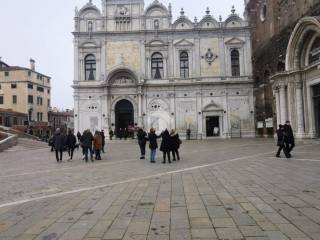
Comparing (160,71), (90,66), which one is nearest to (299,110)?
(160,71)

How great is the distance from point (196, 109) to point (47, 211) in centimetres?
3410

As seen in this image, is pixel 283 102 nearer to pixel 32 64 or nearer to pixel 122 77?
pixel 122 77

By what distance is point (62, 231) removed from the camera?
17.4 ft

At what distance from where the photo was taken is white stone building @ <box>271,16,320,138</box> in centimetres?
2473

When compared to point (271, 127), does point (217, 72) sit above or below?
above

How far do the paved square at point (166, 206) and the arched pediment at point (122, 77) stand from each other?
2936cm

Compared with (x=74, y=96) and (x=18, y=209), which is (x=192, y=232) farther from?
(x=74, y=96)

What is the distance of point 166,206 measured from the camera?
6.72m

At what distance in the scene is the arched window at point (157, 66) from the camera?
4069 cm

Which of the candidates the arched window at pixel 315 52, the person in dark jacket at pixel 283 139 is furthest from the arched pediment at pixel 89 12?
the person in dark jacket at pixel 283 139

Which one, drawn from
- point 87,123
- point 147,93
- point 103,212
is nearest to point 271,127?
point 147,93

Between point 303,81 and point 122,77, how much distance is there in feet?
67.7

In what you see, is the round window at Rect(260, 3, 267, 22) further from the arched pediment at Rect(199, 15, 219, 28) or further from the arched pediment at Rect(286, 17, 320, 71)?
the arched pediment at Rect(286, 17, 320, 71)

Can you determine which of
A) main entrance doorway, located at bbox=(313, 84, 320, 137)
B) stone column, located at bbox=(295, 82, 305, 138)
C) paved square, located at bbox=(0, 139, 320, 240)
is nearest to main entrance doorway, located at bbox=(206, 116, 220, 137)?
stone column, located at bbox=(295, 82, 305, 138)
